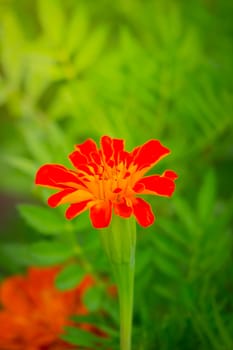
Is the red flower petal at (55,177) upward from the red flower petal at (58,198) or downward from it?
upward

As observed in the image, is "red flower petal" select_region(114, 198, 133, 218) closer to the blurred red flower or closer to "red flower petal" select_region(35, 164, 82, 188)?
"red flower petal" select_region(35, 164, 82, 188)

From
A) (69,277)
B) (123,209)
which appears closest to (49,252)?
(69,277)

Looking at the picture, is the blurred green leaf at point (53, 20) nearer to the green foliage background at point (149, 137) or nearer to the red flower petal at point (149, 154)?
the green foliage background at point (149, 137)

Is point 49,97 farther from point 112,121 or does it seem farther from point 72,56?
point 112,121

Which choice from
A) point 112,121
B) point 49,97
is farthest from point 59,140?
point 49,97

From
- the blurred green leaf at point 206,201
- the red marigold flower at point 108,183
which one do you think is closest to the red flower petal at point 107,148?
the red marigold flower at point 108,183

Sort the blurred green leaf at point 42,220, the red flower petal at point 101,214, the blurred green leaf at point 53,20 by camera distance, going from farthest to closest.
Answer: the blurred green leaf at point 53,20 → the blurred green leaf at point 42,220 → the red flower petal at point 101,214

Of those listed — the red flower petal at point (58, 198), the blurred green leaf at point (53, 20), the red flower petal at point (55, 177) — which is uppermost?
the blurred green leaf at point (53, 20)
